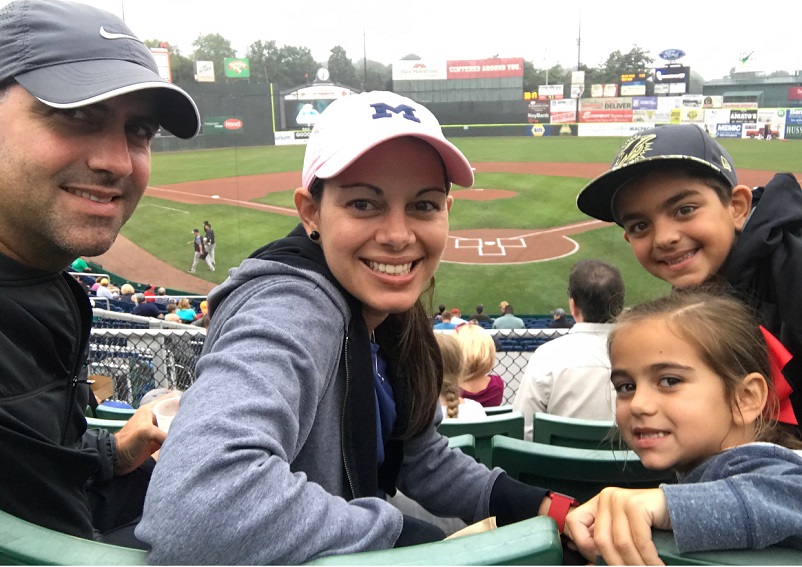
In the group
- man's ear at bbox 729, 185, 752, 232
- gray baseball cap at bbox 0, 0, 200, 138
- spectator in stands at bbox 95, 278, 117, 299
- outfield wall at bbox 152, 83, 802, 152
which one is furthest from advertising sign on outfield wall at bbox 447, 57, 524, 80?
gray baseball cap at bbox 0, 0, 200, 138

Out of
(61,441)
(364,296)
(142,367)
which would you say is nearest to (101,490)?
(61,441)

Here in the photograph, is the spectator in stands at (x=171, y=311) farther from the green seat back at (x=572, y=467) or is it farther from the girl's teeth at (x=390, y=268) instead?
the girl's teeth at (x=390, y=268)

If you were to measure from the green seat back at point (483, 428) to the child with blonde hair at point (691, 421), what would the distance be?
833mm

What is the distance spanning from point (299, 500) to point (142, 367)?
15.5ft

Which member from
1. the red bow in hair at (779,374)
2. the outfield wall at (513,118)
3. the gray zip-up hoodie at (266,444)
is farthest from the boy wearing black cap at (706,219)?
the outfield wall at (513,118)

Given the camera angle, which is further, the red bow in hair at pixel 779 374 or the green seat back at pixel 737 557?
the red bow in hair at pixel 779 374

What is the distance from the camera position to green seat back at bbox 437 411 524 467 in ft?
7.11

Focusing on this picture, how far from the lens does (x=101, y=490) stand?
1.68 metres

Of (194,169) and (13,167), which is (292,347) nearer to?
(13,167)

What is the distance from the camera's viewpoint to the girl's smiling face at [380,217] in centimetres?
122

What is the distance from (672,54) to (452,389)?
35245 mm

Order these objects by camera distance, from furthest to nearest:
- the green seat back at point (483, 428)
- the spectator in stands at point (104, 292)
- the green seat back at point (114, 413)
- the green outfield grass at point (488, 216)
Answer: the green outfield grass at point (488, 216)
the spectator in stands at point (104, 292)
the green seat back at point (114, 413)
the green seat back at point (483, 428)

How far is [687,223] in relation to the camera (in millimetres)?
1671

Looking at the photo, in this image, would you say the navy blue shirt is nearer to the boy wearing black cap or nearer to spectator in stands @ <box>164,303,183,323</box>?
the boy wearing black cap
